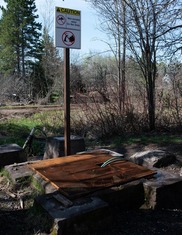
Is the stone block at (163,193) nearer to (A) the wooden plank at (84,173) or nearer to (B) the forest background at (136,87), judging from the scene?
(A) the wooden plank at (84,173)

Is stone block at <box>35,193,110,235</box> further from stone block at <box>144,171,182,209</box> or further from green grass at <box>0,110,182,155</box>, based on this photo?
green grass at <box>0,110,182,155</box>

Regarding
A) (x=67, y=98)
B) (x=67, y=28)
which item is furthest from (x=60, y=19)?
(x=67, y=98)

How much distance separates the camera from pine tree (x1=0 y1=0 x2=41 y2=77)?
80.8 feet

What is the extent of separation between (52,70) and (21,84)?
2.74 m

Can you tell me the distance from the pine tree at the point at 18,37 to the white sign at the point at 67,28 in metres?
22.1

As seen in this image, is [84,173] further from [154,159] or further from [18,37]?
[18,37]

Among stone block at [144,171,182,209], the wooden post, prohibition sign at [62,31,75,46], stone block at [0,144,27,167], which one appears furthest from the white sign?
stone block at [144,171,182,209]

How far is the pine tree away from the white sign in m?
22.1

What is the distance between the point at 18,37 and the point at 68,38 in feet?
78.5

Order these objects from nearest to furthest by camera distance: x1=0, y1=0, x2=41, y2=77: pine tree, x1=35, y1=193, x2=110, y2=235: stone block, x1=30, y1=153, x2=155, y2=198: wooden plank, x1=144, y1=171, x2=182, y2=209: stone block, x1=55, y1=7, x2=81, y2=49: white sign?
x1=35, y1=193, x2=110, y2=235: stone block < x1=30, y1=153, x2=155, y2=198: wooden plank < x1=144, y1=171, x2=182, y2=209: stone block < x1=55, y1=7, x2=81, y2=49: white sign < x1=0, y1=0, x2=41, y2=77: pine tree

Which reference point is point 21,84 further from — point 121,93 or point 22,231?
point 22,231

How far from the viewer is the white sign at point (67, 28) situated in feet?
10.4

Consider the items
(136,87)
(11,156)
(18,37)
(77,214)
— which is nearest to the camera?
(77,214)

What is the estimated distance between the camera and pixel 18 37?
82.4 ft
